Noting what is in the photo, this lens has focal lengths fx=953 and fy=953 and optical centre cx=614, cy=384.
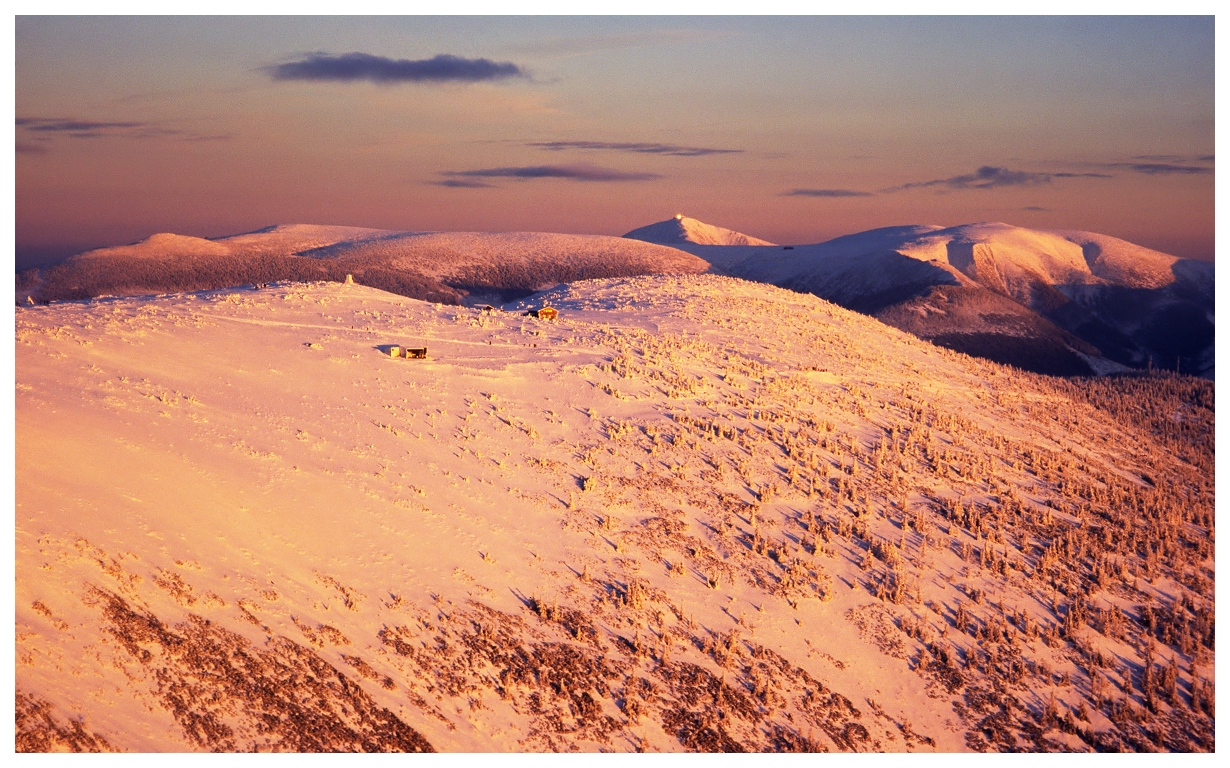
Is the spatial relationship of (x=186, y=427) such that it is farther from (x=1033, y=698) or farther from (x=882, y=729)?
(x=1033, y=698)

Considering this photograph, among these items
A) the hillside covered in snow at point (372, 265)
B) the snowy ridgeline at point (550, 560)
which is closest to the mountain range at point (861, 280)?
the hillside covered in snow at point (372, 265)

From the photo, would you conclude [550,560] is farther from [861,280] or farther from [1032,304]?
[1032,304]

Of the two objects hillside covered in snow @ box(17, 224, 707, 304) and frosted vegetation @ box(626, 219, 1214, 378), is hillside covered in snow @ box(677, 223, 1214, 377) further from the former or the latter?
hillside covered in snow @ box(17, 224, 707, 304)

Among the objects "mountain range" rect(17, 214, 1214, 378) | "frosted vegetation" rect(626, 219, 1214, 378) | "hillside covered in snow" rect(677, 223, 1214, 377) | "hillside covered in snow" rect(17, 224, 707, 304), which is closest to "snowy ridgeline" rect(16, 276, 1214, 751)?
"frosted vegetation" rect(626, 219, 1214, 378)

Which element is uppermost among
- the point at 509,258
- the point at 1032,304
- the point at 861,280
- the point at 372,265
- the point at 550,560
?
the point at 509,258

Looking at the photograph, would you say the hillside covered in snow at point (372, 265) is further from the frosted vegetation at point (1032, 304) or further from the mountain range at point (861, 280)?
the frosted vegetation at point (1032, 304)

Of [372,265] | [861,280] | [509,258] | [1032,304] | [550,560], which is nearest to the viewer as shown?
[550,560]

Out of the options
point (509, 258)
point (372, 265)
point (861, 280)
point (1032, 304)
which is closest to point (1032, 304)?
point (1032, 304)
